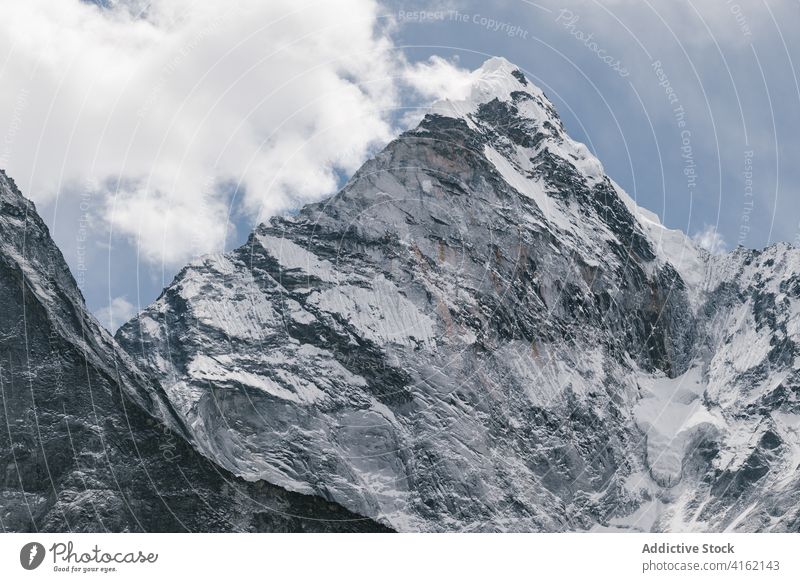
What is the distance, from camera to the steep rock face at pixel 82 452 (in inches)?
5027

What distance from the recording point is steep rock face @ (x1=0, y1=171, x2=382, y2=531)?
419ft

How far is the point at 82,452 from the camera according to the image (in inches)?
5231

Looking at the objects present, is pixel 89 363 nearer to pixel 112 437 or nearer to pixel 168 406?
pixel 112 437

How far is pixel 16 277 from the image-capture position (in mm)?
144125
